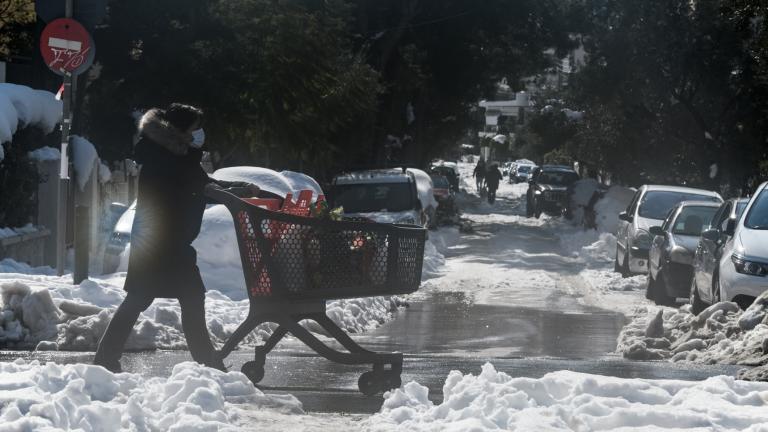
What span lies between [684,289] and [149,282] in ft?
37.8

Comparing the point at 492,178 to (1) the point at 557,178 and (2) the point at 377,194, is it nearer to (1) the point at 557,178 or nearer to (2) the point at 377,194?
(1) the point at 557,178

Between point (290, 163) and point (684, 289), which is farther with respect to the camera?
point (290, 163)

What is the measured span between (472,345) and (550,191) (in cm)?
3481

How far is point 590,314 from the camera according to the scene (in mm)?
17797

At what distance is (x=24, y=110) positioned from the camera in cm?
1938

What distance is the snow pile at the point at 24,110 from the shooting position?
59.1ft

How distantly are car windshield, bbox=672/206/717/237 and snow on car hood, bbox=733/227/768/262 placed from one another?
16.2 feet

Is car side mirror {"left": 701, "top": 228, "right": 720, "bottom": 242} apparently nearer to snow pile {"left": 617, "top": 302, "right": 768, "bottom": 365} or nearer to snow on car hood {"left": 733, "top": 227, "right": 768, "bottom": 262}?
snow on car hood {"left": 733, "top": 227, "right": 768, "bottom": 262}

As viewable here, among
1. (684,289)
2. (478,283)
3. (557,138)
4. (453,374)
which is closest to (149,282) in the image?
(453,374)

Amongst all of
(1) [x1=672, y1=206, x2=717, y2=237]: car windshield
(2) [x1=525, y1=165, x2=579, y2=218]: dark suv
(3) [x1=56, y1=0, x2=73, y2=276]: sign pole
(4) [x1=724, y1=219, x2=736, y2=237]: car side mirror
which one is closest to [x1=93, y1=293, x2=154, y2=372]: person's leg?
(3) [x1=56, y1=0, x2=73, y2=276]: sign pole

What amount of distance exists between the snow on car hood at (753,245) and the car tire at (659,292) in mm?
4368

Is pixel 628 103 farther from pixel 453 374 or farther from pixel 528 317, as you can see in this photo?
pixel 453 374

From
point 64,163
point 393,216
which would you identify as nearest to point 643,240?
point 393,216

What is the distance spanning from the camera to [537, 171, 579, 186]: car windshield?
49.9 metres
